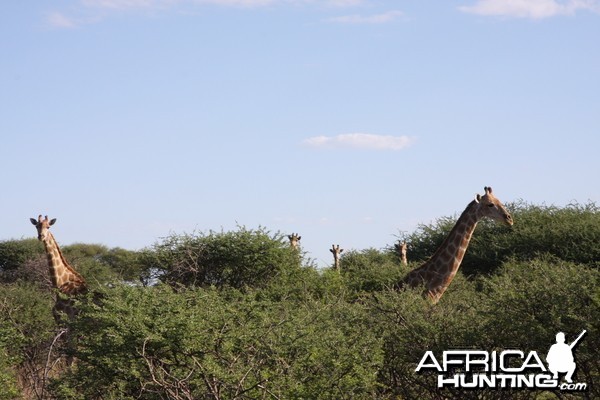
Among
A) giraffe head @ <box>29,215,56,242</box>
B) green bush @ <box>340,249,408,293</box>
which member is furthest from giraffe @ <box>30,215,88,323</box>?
green bush @ <box>340,249,408,293</box>

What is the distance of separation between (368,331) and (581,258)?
38.8ft

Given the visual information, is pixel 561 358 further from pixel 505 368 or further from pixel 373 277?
pixel 373 277

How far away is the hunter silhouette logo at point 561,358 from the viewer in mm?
9219

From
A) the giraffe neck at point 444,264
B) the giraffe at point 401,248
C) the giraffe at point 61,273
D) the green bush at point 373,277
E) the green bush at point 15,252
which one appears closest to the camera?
the giraffe neck at point 444,264

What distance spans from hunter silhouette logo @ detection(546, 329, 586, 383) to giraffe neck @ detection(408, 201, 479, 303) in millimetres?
6218

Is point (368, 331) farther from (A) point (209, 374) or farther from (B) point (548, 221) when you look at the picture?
(B) point (548, 221)

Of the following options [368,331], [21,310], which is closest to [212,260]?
[21,310]

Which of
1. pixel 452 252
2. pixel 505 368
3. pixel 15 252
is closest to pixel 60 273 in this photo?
pixel 452 252

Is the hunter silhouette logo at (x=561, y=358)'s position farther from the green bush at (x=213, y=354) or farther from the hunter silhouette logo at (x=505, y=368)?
the green bush at (x=213, y=354)

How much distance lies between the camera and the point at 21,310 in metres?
18.8

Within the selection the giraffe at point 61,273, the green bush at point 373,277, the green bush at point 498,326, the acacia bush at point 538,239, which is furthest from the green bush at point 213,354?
the acacia bush at point 538,239

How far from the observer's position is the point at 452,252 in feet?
53.9

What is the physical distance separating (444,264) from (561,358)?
23.0 ft

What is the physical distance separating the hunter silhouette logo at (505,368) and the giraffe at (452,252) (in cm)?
518
